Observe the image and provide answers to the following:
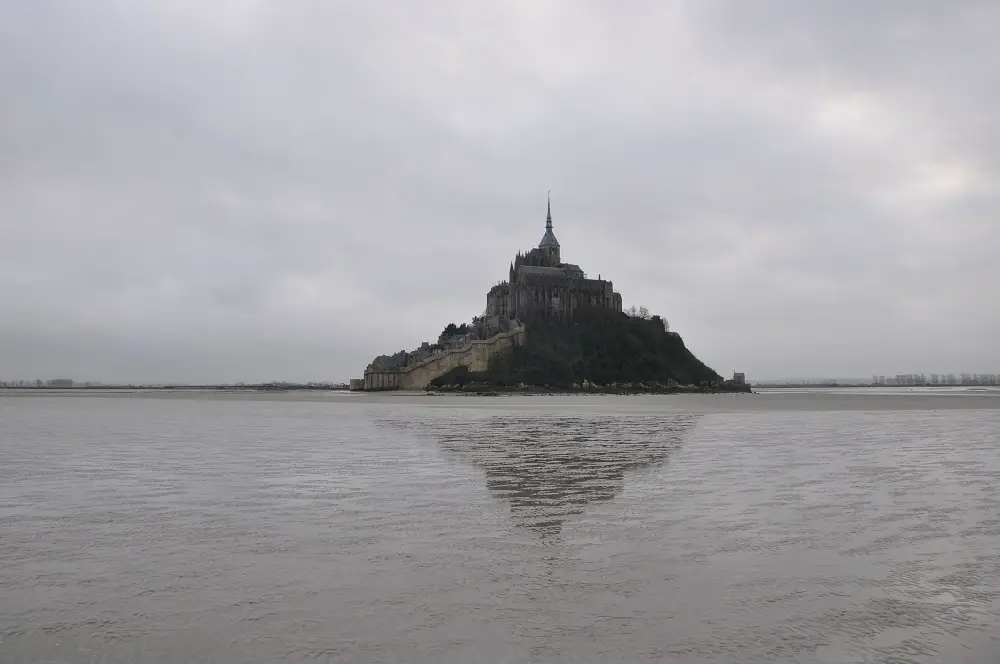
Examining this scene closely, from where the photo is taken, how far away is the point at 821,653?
619 cm

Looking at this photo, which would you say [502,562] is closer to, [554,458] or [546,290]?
[554,458]

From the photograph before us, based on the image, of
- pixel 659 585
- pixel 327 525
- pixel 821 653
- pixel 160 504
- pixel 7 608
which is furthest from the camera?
pixel 160 504

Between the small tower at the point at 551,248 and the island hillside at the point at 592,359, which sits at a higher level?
the small tower at the point at 551,248

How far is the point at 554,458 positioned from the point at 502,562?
41.1ft

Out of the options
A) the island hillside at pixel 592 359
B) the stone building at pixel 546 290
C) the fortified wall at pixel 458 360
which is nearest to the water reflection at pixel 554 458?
the island hillside at pixel 592 359

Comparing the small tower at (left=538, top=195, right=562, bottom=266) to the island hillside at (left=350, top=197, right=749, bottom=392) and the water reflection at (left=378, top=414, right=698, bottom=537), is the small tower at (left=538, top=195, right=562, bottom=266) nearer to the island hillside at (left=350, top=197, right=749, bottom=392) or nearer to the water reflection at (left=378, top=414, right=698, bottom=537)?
the island hillside at (left=350, top=197, right=749, bottom=392)

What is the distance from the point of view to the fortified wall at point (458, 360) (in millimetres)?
159250

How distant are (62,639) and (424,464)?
13839 millimetres

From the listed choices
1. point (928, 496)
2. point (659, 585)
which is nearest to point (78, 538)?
point (659, 585)

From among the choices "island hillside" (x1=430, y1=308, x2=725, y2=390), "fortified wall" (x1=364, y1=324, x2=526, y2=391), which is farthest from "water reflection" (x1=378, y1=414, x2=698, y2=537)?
"fortified wall" (x1=364, y1=324, x2=526, y2=391)

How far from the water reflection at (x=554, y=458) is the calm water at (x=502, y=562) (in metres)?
0.16

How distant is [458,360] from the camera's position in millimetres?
162625

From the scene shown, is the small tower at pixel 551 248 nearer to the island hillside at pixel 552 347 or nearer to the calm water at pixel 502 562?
the island hillside at pixel 552 347

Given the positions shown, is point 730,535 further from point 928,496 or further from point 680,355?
point 680,355
